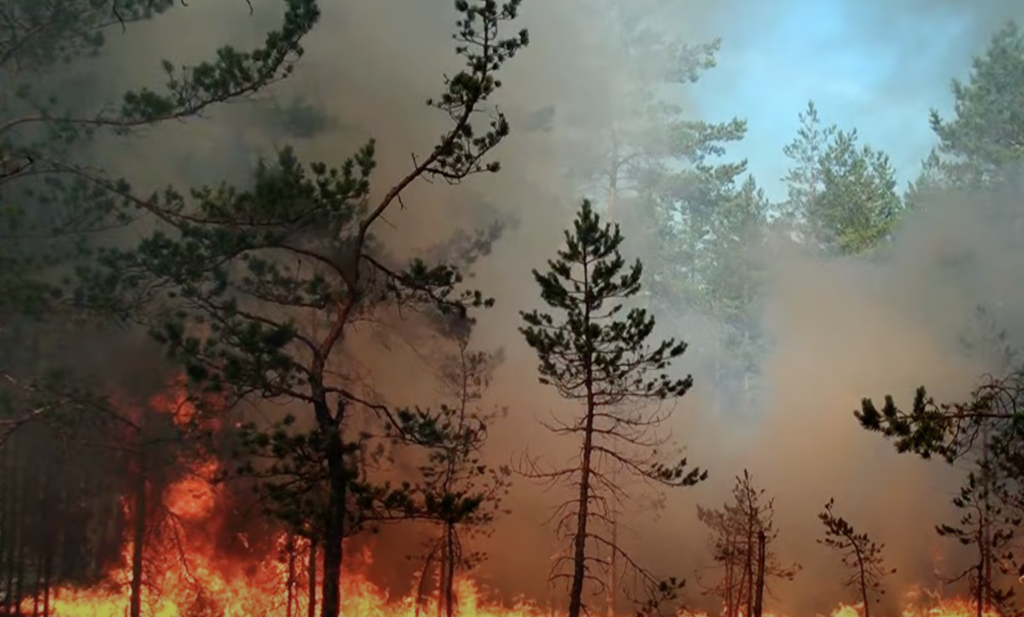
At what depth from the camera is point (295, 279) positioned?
15.5m

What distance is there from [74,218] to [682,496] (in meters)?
16.8

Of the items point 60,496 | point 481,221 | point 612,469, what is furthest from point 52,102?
point 612,469

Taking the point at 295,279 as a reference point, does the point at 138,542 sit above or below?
below

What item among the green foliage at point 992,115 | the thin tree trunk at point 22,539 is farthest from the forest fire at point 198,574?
the green foliage at point 992,115

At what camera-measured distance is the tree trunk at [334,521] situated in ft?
38.0

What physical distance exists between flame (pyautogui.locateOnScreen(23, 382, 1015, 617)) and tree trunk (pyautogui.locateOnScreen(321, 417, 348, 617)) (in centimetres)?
607

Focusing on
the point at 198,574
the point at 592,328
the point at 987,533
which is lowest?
the point at 198,574

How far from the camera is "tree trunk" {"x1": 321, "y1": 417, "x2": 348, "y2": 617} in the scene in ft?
38.0

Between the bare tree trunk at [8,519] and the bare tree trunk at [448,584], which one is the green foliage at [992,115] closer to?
the bare tree trunk at [448,584]

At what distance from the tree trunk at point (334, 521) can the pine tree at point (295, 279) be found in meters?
0.01

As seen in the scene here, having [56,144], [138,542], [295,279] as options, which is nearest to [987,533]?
[295,279]

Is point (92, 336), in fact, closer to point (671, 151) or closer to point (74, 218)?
point (74, 218)

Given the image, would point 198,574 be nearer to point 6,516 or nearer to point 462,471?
point 6,516

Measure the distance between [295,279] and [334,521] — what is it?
528cm
